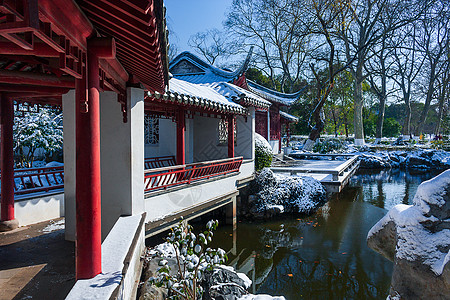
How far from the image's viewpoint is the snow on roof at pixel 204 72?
13.6 metres

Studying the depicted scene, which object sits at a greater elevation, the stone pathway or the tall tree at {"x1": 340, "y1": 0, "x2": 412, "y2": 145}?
the tall tree at {"x1": 340, "y1": 0, "x2": 412, "y2": 145}

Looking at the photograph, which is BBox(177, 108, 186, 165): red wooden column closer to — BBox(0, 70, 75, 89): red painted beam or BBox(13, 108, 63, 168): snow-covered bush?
BBox(0, 70, 75, 89): red painted beam

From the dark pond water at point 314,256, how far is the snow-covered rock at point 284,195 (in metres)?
0.32

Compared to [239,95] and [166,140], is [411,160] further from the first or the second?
[166,140]

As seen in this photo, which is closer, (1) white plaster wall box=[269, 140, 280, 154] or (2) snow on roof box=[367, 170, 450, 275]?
(2) snow on roof box=[367, 170, 450, 275]

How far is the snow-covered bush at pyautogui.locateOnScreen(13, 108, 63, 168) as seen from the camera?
10.7 metres

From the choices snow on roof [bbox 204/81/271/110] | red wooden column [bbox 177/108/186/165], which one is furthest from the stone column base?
snow on roof [bbox 204/81/271/110]

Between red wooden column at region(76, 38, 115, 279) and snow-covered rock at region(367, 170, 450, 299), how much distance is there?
2.91 metres

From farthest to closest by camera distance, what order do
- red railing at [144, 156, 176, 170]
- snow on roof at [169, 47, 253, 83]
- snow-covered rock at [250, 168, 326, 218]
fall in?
snow on roof at [169, 47, 253, 83] < snow-covered rock at [250, 168, 326, 218] < red railing at [144, 156, 176, 170]

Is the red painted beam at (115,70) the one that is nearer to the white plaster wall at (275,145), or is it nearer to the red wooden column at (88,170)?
the red wooden column at (88,170)

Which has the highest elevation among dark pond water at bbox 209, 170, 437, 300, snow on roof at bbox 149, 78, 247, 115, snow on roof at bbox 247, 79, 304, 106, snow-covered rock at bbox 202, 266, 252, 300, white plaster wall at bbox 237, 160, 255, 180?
snow on roof at bbox 247, 79, 304, 106

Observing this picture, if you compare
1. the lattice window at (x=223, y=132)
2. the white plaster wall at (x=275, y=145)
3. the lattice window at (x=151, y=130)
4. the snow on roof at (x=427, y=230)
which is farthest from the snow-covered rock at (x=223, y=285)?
the white plaster wall at (x=275, y=145)

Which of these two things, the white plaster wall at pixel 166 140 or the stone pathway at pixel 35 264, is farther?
the white plaster wall at pixel 166 140

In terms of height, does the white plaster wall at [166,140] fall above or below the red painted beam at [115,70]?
below
